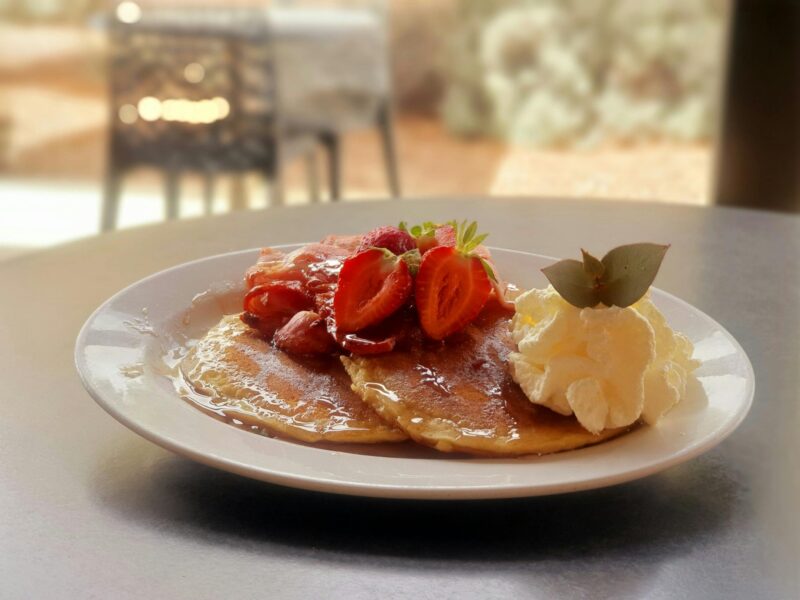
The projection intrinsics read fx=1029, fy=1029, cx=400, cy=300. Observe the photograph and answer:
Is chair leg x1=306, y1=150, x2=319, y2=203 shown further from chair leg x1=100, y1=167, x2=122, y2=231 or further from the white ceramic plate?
the white ceramic plate

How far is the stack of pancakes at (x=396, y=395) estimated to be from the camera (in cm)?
95

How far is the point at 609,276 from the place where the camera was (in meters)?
0.96

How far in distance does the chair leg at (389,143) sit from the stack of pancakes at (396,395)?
2849mm

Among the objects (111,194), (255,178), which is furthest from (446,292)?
(255,178)

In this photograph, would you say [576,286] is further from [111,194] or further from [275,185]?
[111,194]

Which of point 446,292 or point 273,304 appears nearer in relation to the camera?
point 446,292

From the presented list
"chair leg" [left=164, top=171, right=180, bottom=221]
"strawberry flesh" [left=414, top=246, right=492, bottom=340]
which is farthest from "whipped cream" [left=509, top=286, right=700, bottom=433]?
"chair leg" [left=164, top=171, right=180, bottom=221]

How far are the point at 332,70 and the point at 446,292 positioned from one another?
9.08ft

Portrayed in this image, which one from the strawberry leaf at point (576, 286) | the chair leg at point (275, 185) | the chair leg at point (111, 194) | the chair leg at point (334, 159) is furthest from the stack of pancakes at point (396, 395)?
the chair leg at point (334, 159)

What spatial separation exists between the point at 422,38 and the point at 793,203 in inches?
113

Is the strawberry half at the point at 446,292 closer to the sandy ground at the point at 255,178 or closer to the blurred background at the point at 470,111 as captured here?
the blurred background at the point at 470,111

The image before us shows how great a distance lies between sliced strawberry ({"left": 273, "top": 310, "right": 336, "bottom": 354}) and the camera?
113 centimetres

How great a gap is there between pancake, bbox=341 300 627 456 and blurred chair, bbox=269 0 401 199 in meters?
2.56

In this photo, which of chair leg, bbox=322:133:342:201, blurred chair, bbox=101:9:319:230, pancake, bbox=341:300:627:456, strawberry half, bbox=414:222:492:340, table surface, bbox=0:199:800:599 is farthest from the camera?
chair leg, bbox=322:133:342:201
